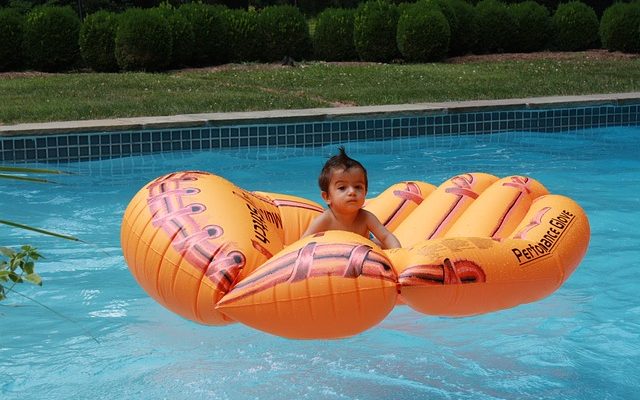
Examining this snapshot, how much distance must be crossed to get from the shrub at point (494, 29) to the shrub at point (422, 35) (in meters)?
1.50

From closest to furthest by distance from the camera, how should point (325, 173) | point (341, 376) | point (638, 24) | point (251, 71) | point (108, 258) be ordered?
point (325, 173)
point (341, 376)
point (108, 258)
point (251, 71)
point (638, 24)

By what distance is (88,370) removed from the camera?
4.91 meters

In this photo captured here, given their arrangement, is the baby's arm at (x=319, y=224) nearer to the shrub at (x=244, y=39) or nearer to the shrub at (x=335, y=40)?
the shrub at (x=244, y=39)

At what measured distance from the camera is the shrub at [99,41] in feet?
48.3

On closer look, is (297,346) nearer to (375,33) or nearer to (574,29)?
(375,33)

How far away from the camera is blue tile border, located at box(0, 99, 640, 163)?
895 cm

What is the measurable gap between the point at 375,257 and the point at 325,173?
0.82m

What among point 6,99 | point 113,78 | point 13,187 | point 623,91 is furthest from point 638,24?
point 13,187

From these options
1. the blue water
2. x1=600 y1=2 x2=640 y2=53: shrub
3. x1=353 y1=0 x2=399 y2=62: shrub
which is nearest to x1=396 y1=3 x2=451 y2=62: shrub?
x1=353 y1=0 x2=399 y2=62: shrub

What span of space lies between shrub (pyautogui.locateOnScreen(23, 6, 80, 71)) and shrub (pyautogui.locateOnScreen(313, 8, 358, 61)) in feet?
12.7

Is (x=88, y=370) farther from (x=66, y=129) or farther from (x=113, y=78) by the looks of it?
(x=113, y=78)

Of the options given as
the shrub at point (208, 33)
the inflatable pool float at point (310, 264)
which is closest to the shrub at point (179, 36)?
the shrub at point (208, 33)

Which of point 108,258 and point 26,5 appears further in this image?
point 26,5

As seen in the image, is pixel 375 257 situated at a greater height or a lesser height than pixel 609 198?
greater
